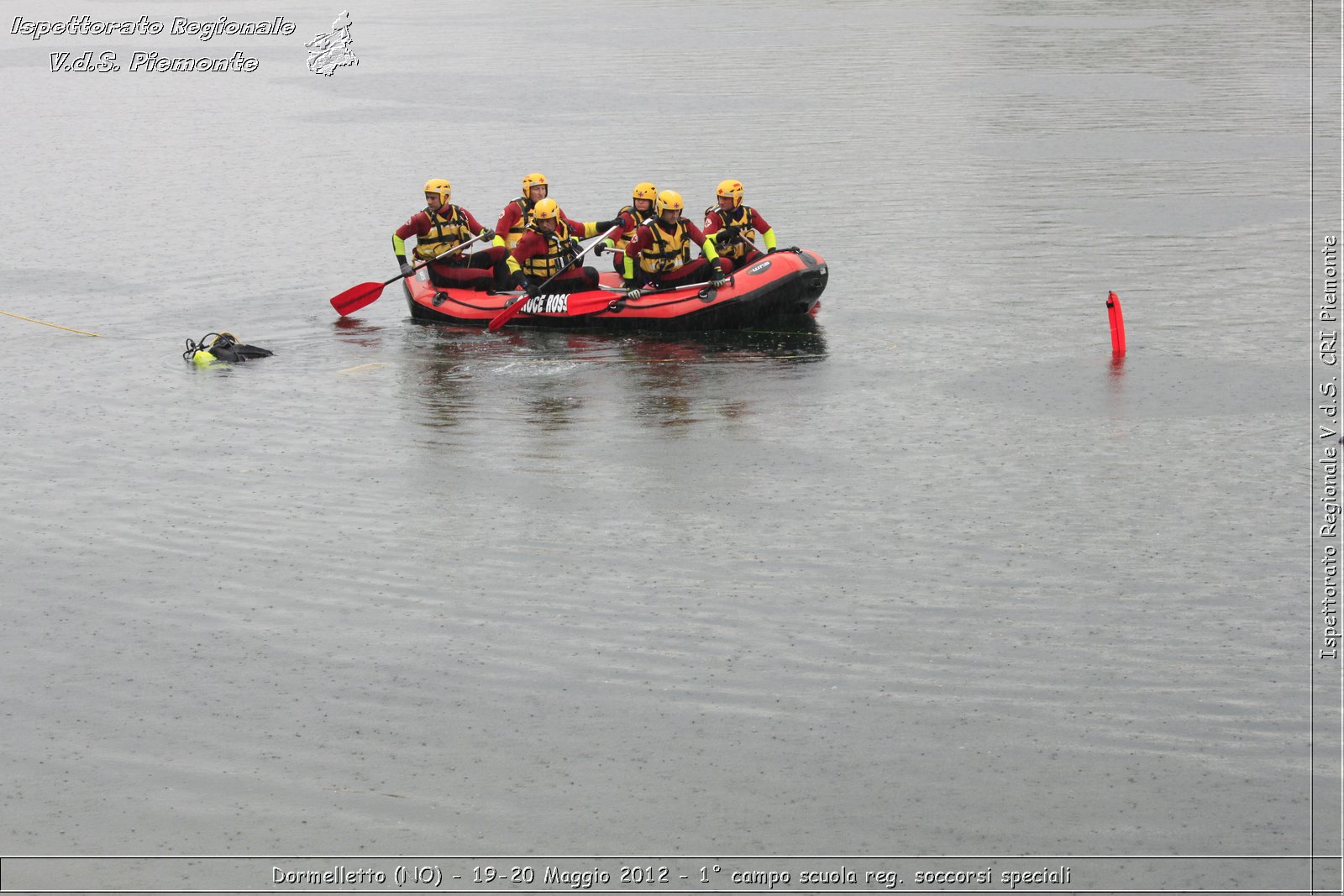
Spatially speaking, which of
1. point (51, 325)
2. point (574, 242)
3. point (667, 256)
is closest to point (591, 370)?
point (667, 256)

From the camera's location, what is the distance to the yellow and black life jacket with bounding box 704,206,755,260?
2227cm

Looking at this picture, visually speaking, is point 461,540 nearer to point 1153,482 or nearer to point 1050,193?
point 1153,482

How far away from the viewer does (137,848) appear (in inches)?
374

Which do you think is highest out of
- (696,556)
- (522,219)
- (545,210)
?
(545,210)

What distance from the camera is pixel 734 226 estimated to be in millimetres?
22297

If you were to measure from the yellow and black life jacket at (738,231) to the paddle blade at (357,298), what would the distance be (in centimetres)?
492

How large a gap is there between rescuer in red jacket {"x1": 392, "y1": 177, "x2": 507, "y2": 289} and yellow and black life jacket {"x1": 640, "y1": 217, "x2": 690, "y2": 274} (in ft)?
7.57

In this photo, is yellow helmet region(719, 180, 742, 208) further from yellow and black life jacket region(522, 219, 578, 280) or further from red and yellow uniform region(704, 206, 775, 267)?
yellow and black life jacket region(522, 219, 578, 280)

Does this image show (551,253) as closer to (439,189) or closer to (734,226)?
(439,189)

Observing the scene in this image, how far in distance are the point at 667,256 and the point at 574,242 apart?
1.47 metres

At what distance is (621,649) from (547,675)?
657 mm

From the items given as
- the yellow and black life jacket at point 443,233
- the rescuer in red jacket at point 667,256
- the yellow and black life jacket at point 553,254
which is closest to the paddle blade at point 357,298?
the yellow and black life jacket at point 443,233

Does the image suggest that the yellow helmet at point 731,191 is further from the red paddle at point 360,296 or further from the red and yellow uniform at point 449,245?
the red paddle at point 360,296

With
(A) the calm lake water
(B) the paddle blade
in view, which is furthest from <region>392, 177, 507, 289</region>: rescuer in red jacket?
(A) the calm lake water
